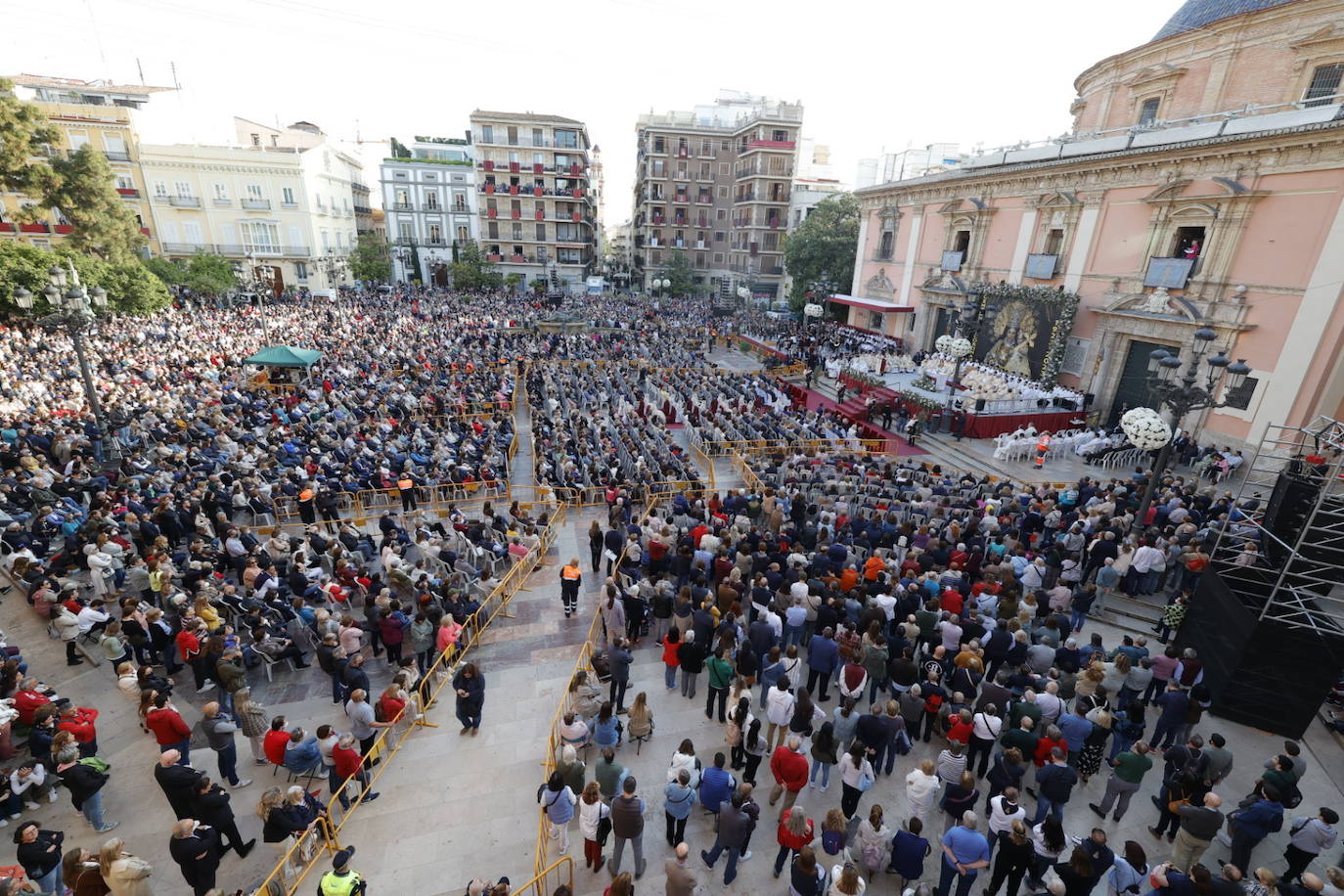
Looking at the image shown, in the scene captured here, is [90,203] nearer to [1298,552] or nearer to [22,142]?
[22,142]

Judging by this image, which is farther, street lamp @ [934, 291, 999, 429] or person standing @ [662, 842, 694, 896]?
street lamp @ [934, 291, 999, 429]

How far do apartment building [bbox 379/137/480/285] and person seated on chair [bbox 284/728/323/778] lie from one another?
60849 millimetres

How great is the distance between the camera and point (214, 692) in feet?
28.1

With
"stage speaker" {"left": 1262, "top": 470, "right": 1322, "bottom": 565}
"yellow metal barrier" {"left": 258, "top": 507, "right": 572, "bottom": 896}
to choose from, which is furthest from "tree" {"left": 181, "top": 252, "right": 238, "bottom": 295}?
"stage speaker" {"left": 1262, "top": 470, "right": 1322, "bottom": 565}

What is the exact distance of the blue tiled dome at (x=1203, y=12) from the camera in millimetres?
21766

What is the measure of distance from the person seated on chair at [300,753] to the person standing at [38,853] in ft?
5.95

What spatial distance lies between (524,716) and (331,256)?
55817 mm

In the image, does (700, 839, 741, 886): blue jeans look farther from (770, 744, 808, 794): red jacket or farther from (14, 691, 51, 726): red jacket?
(14, 691, 51, 726): red jacket

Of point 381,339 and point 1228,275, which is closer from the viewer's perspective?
point 1228,275

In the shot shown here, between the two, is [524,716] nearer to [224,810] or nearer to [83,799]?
[224,810]

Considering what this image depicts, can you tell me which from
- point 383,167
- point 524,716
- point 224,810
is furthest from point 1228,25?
point 383,167

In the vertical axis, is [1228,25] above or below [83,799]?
above

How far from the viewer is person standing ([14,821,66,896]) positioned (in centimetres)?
530

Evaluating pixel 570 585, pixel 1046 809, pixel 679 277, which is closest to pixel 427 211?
pixel 679 277
